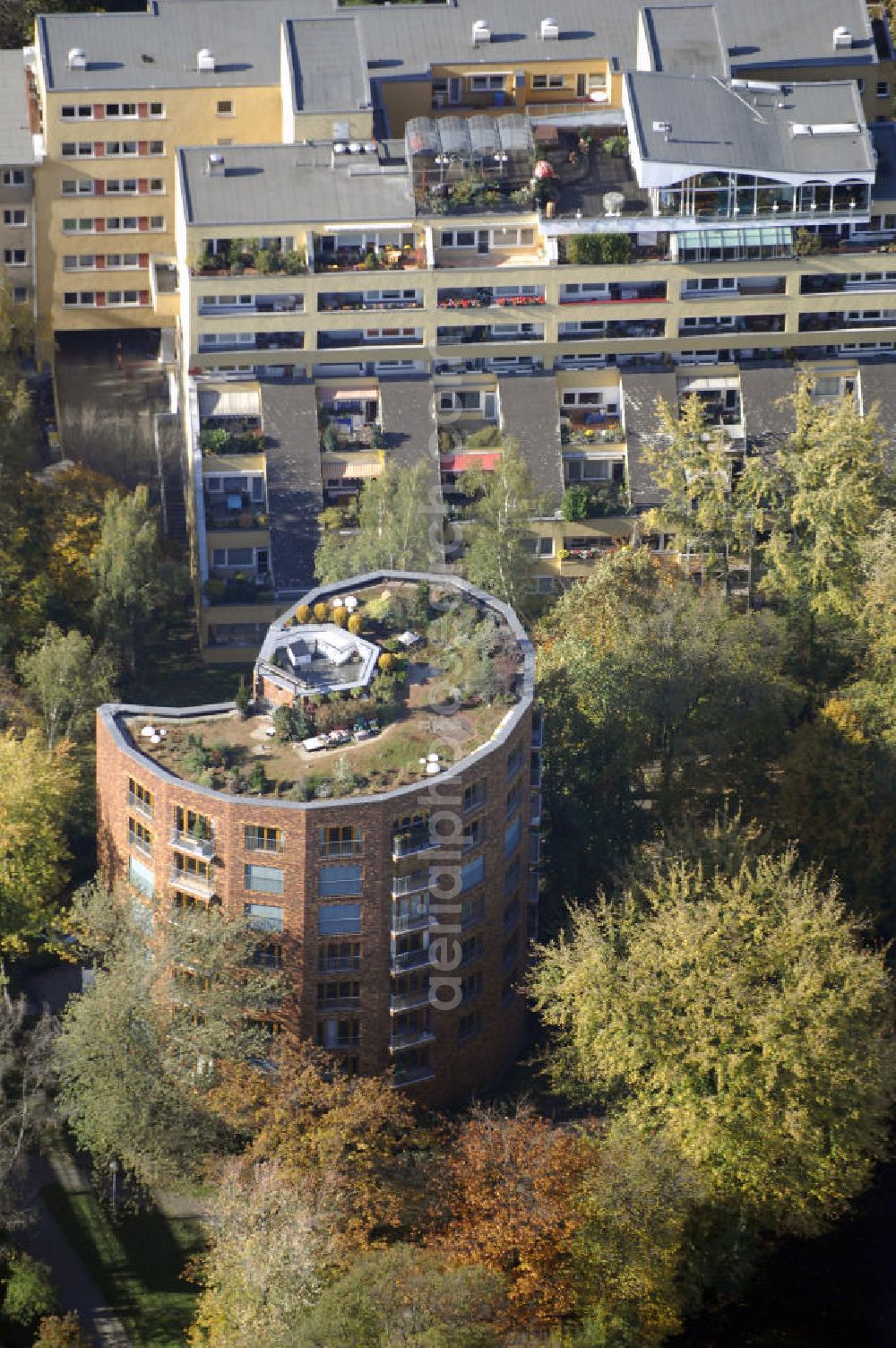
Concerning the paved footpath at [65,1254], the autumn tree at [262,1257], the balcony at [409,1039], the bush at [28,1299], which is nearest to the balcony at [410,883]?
the balcony at [409,1039]

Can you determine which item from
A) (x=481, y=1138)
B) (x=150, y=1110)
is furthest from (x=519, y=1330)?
(x=150, y=1110)

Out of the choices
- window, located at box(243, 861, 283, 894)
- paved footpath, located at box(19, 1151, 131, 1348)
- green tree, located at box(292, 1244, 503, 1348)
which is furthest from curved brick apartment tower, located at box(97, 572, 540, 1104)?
green tree, located at box(292, 1244, 503, 1348)

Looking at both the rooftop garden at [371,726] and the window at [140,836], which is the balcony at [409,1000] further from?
the window at [140,836]

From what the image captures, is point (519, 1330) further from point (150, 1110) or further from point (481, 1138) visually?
point (150, 1110)

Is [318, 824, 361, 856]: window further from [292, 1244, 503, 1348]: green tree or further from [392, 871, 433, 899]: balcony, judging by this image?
[292, 1244, 503, 1348]: green tree

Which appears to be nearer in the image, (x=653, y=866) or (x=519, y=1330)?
(x=519, y=1330)

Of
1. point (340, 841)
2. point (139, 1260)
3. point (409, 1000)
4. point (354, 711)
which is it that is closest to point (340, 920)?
point (340, 841)

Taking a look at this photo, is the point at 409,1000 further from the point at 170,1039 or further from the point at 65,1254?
the point at 65,1254
